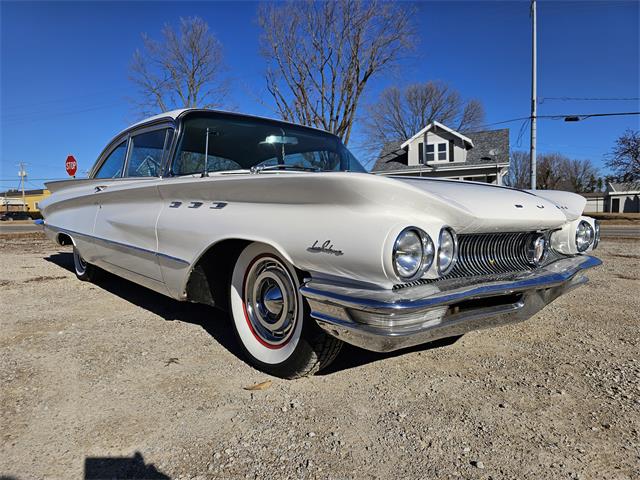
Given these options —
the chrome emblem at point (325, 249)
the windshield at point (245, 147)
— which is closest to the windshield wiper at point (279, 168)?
the windshield at point (245, 147)

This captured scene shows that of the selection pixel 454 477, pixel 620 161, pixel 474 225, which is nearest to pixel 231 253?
pixel 474 225

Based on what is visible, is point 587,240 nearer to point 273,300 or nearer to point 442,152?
point 273,300

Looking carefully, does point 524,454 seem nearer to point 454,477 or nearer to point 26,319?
point 454,477

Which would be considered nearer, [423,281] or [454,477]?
[454,477]

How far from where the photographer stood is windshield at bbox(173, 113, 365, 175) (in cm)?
323

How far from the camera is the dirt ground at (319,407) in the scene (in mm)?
1703

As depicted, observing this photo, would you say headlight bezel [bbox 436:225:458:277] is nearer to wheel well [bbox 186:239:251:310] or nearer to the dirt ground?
the dirt ground

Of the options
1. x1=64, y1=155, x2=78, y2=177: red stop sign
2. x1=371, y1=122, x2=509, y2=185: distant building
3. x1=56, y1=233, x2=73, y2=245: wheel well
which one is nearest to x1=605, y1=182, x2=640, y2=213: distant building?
x1=371, y1=122, x2=509, y2=185: distant building

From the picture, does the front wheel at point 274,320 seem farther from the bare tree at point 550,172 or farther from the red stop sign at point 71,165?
the bare tree at point 550,172

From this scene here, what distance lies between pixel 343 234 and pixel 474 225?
2.19ft

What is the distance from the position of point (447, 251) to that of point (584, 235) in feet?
5.17

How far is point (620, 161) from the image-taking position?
77.6 ft

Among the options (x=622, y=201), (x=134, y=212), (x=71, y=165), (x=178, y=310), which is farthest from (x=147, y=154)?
(x=622, y=201)

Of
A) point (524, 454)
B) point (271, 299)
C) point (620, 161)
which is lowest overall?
point (524, 454)
